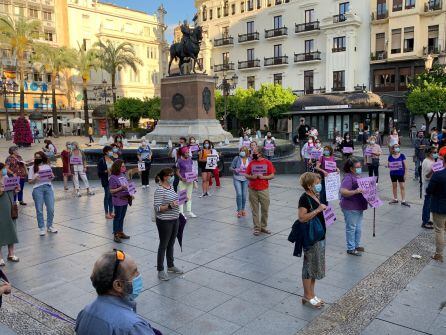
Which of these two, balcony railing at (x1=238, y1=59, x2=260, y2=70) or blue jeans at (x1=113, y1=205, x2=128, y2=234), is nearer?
blue jeans at (x1=113, y1=205, x2=128, y2=234)

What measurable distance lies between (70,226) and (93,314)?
25.9 feet

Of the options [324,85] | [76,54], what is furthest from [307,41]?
[76,54]

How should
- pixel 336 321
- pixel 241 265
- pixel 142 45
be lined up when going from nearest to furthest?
pixel 336 321 → pixel 241 265 → pixel 142 45

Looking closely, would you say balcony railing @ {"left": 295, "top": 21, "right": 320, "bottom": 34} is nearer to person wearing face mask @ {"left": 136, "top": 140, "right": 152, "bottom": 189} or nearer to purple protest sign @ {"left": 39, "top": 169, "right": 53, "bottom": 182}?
person wearing face mask @ {"left": 136, "top": 140, "right": 152, "bottom": 189}

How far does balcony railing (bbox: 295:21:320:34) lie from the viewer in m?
49.2

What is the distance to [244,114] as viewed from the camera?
4509 centimetres

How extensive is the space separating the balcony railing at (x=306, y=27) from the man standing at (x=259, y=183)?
145 feet

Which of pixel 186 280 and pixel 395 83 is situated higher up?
pixel 395 83

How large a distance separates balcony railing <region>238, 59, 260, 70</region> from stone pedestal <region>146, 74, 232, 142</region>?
34.6 meters

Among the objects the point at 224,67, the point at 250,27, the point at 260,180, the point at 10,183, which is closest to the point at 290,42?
the point at 250,27

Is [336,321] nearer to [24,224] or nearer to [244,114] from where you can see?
[24,224]

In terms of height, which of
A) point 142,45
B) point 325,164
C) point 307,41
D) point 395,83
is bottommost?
point 325,164

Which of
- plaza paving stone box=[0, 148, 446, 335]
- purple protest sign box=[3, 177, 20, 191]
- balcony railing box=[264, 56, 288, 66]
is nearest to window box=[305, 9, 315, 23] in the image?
balcony railing box=[264, 56, 288, 66]

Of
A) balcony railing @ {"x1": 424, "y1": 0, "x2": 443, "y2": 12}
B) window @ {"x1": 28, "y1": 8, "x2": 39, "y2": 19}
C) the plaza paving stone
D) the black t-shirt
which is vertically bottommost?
the plaza paving stone
